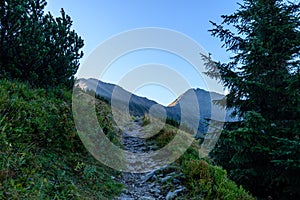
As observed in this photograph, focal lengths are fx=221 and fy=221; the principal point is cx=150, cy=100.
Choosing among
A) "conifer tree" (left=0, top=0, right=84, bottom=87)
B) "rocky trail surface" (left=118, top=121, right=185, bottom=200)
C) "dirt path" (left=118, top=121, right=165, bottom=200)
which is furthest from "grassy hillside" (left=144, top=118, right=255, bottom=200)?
"conifer tree" (left=0, top=0, right=84, bottom=87)

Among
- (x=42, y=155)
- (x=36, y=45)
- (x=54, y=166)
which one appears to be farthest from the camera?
(x=36, y=45)

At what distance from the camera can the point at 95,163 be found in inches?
256

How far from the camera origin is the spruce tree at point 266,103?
6.90m

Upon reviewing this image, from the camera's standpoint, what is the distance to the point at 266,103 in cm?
818

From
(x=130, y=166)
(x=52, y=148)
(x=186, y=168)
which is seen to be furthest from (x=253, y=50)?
(x=52, y=148)

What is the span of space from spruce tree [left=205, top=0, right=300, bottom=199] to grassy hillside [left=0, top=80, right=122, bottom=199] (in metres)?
4.36

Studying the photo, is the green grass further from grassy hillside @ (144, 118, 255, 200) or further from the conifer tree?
the conifer tree

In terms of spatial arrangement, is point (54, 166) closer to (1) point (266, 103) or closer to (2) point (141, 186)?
(2) point (141, 186)

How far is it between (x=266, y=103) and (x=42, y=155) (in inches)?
297

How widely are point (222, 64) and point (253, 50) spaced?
5.74 ft

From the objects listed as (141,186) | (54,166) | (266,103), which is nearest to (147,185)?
(141,186)

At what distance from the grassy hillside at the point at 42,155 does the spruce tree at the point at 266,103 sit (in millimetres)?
4361

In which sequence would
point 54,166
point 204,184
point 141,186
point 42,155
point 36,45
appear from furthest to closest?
point 36,45, point 141,186, point 204,184, point 42,155, point 54,166

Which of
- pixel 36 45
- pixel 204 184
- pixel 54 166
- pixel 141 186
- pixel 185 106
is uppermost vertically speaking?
pixel 185 106
